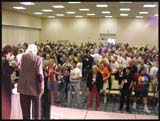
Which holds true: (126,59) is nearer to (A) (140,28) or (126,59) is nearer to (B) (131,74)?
(B) (131,74)

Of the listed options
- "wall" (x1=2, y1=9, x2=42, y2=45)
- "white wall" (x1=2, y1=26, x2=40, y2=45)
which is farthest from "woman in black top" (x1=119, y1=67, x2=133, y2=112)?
"white wall" (x1=2, y1=26, x2=40, y2=45)

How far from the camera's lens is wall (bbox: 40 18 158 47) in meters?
25.8

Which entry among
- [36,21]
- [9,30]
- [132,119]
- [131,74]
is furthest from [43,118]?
[36,21]

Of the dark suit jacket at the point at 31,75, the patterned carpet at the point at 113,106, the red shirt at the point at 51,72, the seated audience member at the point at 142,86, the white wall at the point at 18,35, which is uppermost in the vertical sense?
the white wall at the point at 18,35

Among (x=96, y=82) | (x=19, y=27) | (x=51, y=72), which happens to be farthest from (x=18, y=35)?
(x=96, y=82)

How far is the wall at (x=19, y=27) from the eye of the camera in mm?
19023

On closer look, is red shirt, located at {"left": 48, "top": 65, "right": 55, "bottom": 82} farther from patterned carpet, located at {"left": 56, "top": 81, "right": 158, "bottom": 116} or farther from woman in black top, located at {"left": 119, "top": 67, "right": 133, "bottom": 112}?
woman in black top, located at {"left": 119, "top": 67, "right": 133, "bottom": 112}

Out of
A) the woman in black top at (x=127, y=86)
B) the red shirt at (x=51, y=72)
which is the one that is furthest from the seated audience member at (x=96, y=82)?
the red shirt at (x=51, y=72)

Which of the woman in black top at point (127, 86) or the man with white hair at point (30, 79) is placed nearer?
the man with white hair at point (30, 79)

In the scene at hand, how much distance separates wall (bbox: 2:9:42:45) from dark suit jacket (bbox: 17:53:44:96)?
1467 centimetres

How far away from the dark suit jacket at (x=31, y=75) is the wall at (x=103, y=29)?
2187cm

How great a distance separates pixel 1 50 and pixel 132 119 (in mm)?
3925

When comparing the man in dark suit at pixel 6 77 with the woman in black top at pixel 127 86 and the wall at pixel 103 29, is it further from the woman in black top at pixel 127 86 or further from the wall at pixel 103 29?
the wall at pixel 103 29

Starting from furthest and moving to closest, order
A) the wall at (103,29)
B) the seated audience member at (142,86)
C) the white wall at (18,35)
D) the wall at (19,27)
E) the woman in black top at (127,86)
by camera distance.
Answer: the wall at (103,29) < the white wall at (18,35) < the wall at (19,27) < the seated audience member at (142,86) < the woman in black top at (127,86)
